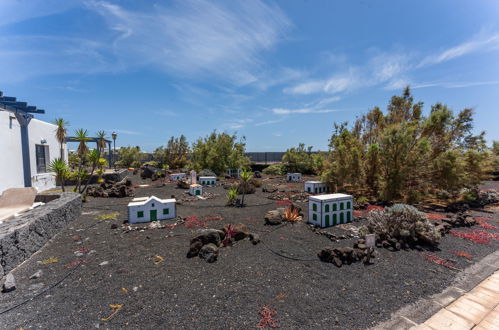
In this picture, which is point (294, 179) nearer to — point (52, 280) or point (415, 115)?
point (415, 115)

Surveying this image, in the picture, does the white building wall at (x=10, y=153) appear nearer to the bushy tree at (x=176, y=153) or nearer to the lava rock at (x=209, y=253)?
the lava rock at (x=209, y=253)

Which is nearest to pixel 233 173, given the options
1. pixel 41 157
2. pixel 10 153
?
pixel 41 157

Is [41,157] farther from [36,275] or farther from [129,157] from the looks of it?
[129,157]

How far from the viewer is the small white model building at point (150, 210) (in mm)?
7414

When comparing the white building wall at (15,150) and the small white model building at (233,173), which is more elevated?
the white building wall at (15,150)

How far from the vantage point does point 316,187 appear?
44.2ft

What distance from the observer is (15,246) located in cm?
466

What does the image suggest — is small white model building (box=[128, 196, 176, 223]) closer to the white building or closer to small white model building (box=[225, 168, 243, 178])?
the white building

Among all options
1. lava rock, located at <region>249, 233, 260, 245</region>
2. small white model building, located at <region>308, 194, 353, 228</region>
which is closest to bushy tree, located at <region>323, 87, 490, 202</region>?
small white model building, located at <region>308, 194, 353, 228</region>

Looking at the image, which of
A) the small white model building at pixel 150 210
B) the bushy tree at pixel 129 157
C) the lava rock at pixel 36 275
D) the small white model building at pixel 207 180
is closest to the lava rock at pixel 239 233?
the small white model building at pixel 150 210

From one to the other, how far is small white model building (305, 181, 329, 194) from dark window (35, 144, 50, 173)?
16.1m

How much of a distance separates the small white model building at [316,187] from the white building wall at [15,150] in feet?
48.7

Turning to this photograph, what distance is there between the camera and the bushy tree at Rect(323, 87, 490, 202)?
1009 cm

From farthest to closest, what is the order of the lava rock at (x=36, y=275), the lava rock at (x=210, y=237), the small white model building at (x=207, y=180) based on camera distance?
the small white model building at (x=207, y=180), the lava rock at (x=210, y=237), the lava rock at (x=36, y=275)
